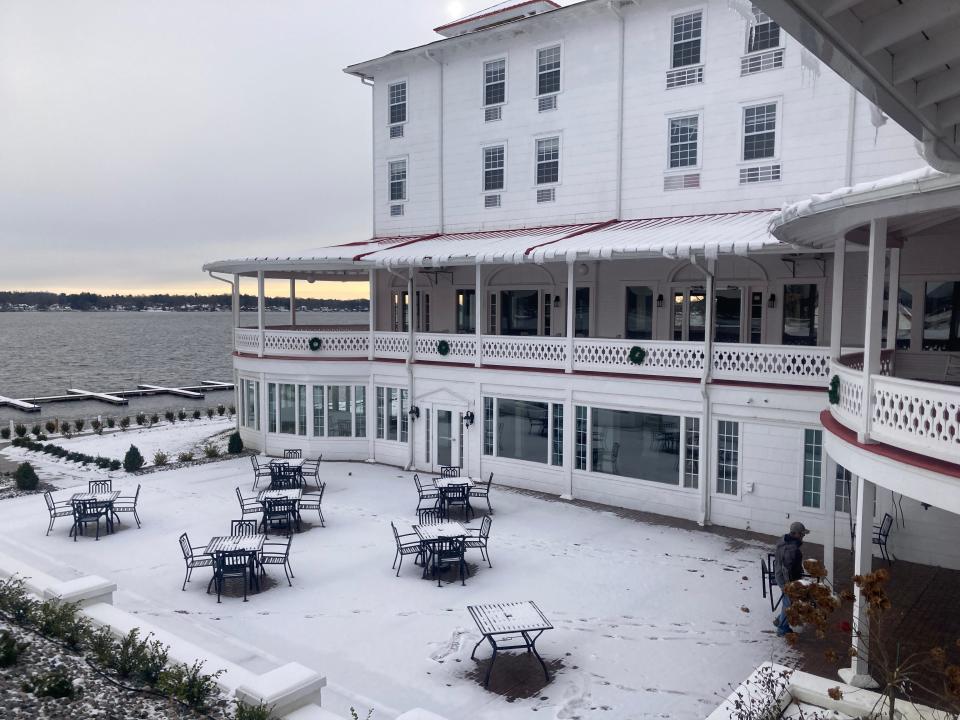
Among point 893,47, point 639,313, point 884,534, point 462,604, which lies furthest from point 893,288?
point 639,313

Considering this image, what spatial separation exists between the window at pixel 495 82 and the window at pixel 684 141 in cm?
605

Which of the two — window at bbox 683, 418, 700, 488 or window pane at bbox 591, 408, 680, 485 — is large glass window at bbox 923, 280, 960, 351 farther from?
window pane at bbox 591, 408, 680, 485

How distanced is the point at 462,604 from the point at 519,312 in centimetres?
1426

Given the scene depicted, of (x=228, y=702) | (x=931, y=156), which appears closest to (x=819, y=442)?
(x=931, y=156)

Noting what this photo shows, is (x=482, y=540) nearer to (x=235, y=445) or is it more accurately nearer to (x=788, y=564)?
(x=788, y=564)

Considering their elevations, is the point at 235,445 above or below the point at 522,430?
below

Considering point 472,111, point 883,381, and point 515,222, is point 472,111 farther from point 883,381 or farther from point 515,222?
point 883,381

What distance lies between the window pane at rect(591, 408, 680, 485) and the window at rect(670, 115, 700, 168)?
750cm

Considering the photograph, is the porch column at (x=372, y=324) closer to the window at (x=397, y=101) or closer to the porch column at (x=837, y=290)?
the window at (x=397, y=101)

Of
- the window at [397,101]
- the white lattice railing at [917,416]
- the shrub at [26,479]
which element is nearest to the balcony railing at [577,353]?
the white lattice railing at [917,416]

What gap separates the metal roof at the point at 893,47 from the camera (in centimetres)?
394

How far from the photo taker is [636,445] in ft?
59.1

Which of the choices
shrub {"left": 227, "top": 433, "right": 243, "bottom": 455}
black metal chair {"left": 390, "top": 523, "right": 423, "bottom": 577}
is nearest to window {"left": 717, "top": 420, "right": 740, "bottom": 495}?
black metal chair {"left": 390, "top": 523, "right": 423, "bottom": 577}

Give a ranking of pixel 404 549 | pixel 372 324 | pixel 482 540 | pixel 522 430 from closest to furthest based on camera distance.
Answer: pixel 404 549, pixel 482 540, pixel 522 430, pixel 372 324
